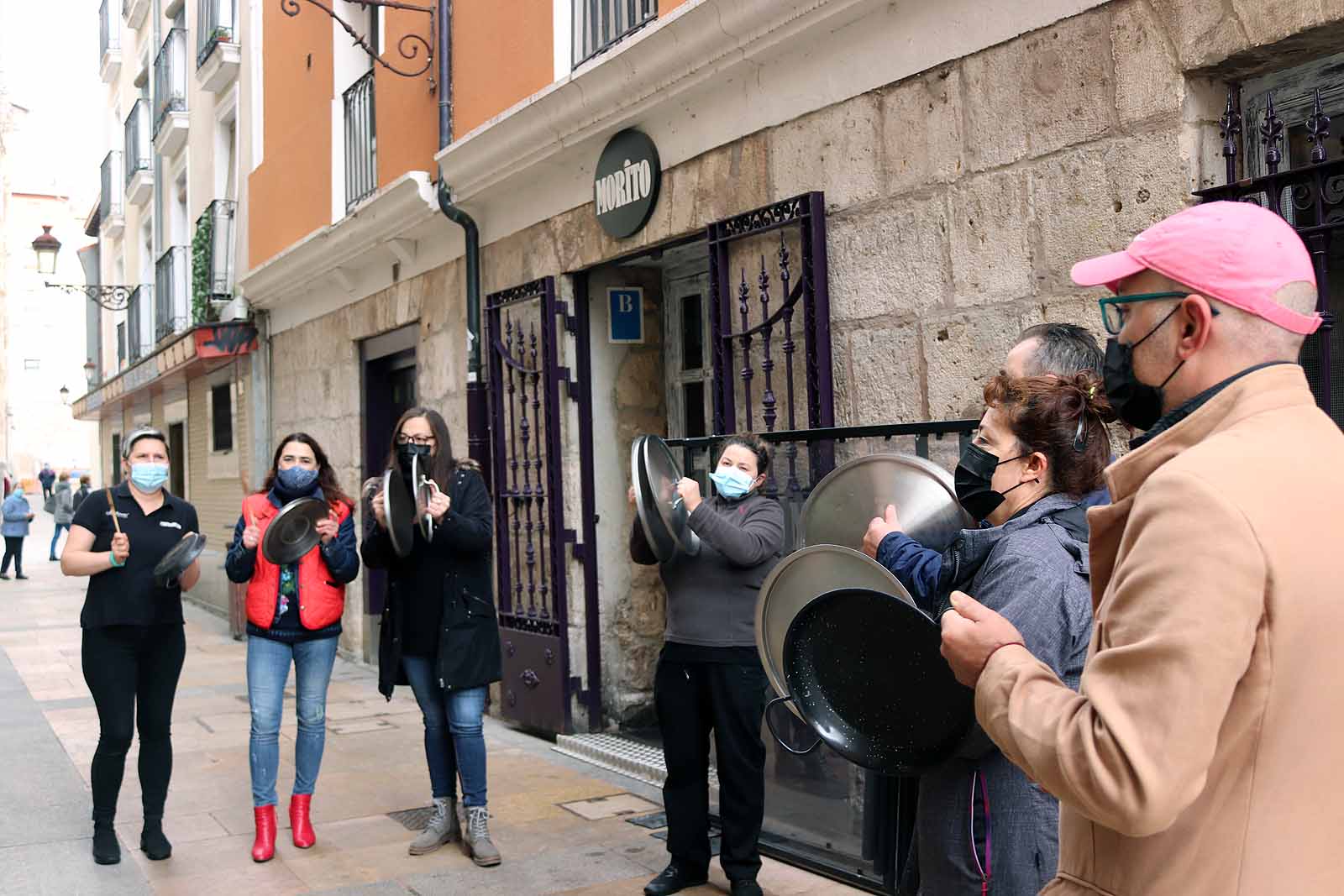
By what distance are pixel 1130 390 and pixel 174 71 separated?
17.4 meters

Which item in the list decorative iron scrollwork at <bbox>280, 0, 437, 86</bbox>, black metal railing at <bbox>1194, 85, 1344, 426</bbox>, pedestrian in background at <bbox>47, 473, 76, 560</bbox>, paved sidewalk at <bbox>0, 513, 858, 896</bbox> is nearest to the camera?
black metal railing at <bbox>1194, 85, 1344, 426</bbox>

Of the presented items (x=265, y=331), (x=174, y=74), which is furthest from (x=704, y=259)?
(x=174, y=74)

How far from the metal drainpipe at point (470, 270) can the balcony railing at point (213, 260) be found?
648 cm

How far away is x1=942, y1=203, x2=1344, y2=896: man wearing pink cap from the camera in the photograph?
4.55 ft

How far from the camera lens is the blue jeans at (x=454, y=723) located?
195 inches

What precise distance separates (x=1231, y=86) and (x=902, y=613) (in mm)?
2363

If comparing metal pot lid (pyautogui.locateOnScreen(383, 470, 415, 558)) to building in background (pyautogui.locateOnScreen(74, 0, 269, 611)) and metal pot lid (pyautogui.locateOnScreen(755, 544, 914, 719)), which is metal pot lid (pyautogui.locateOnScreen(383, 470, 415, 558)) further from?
building in background (pyautogui.locateOnScreen(74, 0, 269, 611))

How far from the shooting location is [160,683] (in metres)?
5.10

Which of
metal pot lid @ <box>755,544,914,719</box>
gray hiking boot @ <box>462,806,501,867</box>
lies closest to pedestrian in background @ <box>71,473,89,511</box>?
gray hiking boot @ <box>462,806,501,867</box>

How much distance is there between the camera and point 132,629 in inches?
198

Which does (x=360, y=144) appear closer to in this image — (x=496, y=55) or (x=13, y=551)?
(x=496, y=55)

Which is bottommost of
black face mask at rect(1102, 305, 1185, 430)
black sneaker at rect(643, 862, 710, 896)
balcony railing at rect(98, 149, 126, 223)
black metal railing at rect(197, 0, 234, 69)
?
black sneaker at rect(643, 862, 710, 896)

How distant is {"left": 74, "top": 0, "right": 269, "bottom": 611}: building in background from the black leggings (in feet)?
26.9

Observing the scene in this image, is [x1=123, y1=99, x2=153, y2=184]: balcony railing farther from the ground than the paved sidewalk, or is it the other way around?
[x1=123, y1=99, x2=153, y2=184]: balcony railing
